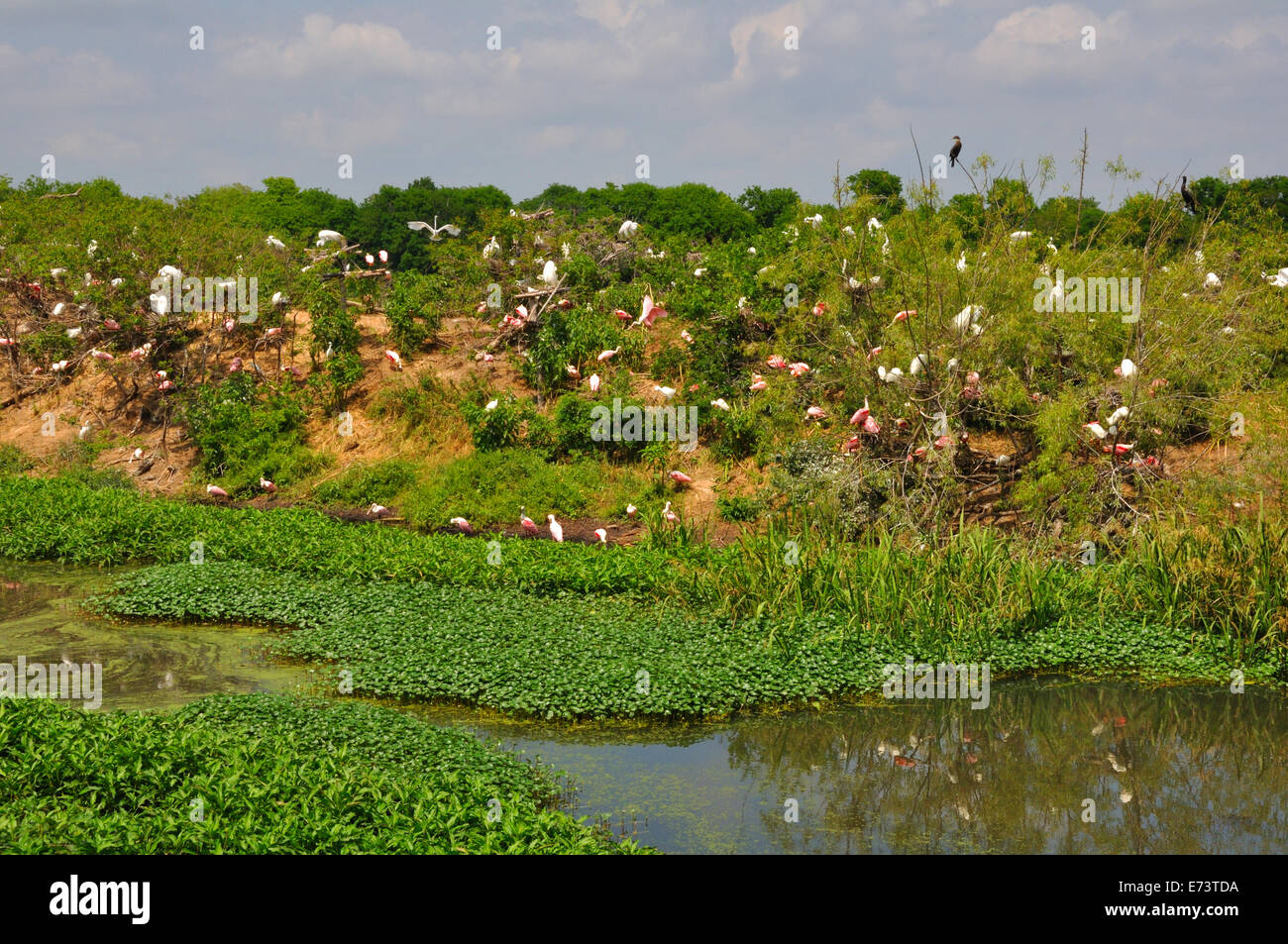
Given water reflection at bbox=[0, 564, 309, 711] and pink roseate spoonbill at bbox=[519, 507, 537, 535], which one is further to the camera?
pink roseate spoonbill at bbox=[519, 507, 537, 535]

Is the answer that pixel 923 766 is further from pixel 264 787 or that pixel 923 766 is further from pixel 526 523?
pixel 526 523

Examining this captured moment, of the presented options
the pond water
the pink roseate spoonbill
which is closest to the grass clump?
the pond water

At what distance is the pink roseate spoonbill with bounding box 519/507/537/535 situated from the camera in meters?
12.6

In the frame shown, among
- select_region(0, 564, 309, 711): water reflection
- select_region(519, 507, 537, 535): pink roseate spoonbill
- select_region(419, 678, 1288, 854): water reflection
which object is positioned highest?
select_region(519, 507, 537, 535): pink roseate spoonbill

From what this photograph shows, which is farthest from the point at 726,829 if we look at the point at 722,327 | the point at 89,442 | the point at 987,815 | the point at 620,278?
the point at 89,442

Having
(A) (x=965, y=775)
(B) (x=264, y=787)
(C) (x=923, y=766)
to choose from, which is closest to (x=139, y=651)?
(B) (x=264, y=787)

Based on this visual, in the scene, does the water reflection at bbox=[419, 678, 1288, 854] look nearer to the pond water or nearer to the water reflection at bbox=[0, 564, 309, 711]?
the pond water

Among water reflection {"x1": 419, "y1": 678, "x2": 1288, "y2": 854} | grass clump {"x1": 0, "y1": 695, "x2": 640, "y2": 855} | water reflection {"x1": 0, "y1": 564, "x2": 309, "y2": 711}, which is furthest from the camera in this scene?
water reflection {"x1": 0, "y1": 564, "x2": 309, "y2": 711}

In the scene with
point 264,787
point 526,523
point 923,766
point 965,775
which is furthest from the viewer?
point 526,523

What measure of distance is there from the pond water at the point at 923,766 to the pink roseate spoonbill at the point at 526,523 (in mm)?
4031

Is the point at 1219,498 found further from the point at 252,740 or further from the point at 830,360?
the point at 252,740

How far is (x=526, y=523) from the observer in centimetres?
1260

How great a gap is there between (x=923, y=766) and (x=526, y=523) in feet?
20.9

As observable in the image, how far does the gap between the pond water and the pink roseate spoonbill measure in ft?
13.2
